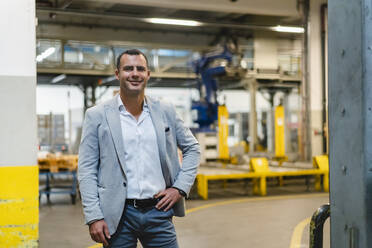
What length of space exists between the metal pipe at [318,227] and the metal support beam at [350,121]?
77 millimetres

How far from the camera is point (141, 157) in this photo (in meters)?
2.48

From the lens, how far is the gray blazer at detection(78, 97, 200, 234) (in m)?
2.38

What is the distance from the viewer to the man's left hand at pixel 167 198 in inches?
96.6

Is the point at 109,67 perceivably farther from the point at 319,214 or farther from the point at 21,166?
the point at 319,214

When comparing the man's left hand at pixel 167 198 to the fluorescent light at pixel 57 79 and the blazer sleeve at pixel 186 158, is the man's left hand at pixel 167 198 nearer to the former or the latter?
the blazer sleeve at pixel 186 158

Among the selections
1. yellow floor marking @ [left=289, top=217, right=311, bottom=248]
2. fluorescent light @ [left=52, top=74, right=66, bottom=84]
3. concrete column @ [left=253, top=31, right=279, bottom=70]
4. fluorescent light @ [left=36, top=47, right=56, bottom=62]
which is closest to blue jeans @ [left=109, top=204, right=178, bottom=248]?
yellow floor marking @ [left=289, top=217, right=311, bottom=248]

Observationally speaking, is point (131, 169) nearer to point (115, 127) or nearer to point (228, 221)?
point (115, 127)

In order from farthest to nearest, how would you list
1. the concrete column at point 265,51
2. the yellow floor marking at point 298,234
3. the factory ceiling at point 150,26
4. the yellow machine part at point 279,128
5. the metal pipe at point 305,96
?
1. the concrete column at point 265,51
2. the factory ceiling at point 150,26
3. the metal pipe at point 305,96
4. the yellow machine part at point 279,128
5. the yellow floor marking at point 298,234

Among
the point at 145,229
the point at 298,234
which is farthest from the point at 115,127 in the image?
the point at 298,234

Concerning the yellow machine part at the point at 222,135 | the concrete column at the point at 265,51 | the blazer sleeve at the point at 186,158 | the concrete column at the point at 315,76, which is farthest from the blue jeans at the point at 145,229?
the concrete column at the point at 265,51

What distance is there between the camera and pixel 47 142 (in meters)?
13.9

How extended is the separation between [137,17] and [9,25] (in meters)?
8.99

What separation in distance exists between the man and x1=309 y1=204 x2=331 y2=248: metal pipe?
3.03 feet

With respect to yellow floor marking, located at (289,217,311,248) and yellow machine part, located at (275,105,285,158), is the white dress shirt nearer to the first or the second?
yellow floor marking, located at (289,217,311,248)
